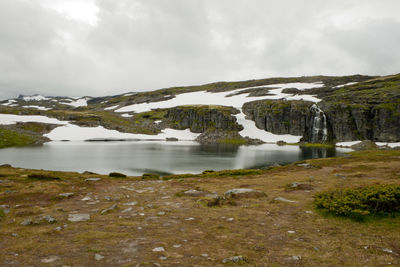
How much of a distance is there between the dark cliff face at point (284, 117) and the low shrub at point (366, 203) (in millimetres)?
157375

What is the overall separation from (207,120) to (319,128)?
76.8 metres

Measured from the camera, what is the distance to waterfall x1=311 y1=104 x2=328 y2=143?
149625mm

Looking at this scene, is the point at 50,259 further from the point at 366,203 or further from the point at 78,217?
the point at 366,203

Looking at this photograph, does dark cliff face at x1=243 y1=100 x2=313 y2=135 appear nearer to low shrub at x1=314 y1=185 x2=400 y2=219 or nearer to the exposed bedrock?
the exposed bedrock

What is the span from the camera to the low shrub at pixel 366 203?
Answer: 1345 cm

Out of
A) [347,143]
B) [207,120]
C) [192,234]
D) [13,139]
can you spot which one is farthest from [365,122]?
[13,139]

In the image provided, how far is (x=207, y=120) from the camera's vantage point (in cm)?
18688

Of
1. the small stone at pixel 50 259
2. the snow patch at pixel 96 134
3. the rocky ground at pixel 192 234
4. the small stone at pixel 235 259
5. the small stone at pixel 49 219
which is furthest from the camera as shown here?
the snow patch at pixel 96 134

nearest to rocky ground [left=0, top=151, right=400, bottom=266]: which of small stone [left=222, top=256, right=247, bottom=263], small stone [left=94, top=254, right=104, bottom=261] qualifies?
small stone [left=222, top=256, right=247, bottom=263]

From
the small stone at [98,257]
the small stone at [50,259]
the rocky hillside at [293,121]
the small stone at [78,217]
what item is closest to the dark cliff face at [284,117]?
the rocky hillside at [293,121]

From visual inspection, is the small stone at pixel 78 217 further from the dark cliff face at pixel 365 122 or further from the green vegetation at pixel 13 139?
the dark cliff face at pixel 365 122

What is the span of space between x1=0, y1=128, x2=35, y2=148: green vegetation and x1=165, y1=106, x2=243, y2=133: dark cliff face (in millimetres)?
97224

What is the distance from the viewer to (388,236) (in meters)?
11.0

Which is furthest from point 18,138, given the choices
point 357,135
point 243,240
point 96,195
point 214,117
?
point 357,135
